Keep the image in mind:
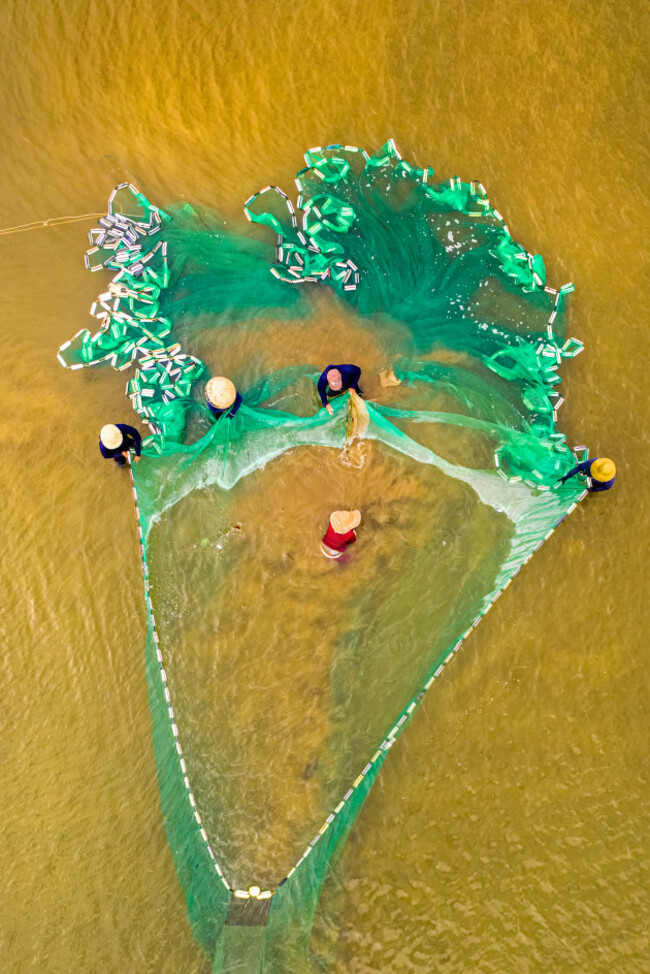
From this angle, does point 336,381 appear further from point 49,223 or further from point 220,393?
point 49,223

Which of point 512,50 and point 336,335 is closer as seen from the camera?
point 336,335

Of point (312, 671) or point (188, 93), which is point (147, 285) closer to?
point (188, 93)

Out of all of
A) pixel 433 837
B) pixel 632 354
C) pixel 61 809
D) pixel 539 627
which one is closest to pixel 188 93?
pixel 632 354

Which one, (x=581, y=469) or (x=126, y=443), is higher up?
(x=581, y=469)

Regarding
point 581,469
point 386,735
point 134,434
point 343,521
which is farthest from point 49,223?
point 386,735

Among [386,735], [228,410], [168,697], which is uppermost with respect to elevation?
[228,410]

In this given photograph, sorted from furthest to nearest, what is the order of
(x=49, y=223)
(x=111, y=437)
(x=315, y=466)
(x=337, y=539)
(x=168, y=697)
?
(x=49, y=223)
(x=315, y=466)
(x=168, y=697)
(x=337, y=539)
(x=111, y=437)

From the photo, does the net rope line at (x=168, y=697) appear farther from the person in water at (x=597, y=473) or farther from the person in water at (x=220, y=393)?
the person in water at (x=597, y=473)

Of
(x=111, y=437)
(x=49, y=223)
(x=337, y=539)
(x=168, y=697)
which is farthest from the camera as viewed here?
(x=49, y=223)

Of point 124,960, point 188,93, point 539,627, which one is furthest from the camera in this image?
point 188,93
